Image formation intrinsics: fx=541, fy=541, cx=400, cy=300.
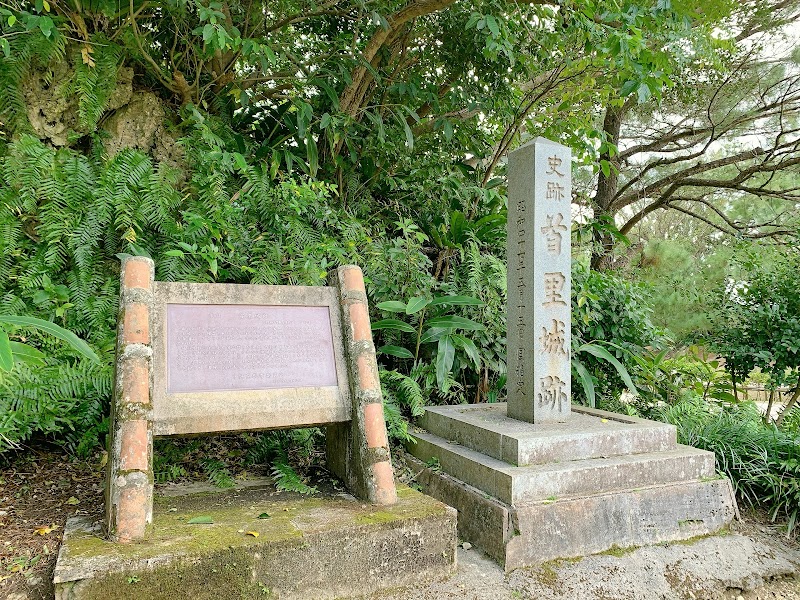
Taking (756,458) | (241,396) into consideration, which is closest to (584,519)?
(756,458)

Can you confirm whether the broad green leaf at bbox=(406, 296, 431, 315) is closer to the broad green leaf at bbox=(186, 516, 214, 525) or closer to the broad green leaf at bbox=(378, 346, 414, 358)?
the broad green leaf at bbox=(378, 346, 414, 358)

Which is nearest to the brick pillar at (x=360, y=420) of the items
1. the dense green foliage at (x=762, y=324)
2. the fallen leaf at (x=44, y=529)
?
the fallen leaf at (x=44, y=529)

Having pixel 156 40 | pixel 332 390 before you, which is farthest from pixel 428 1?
pixel 332 390

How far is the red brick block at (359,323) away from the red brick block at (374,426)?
355 millimetres

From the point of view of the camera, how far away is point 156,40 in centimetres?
450

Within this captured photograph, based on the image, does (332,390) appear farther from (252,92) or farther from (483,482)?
(252,92)

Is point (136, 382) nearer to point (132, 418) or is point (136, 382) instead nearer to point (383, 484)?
point (132, 418)

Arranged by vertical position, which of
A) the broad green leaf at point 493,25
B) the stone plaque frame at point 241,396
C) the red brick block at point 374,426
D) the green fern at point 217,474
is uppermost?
the broad green leaf at point 493,25

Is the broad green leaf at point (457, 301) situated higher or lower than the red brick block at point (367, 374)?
higher

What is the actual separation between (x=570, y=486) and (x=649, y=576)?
1.82ft

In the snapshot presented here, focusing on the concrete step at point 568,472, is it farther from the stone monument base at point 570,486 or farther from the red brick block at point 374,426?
the red brick block at point 374,426

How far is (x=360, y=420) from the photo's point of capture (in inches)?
103

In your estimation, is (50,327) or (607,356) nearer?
(50,327)

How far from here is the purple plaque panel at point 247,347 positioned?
248cm
